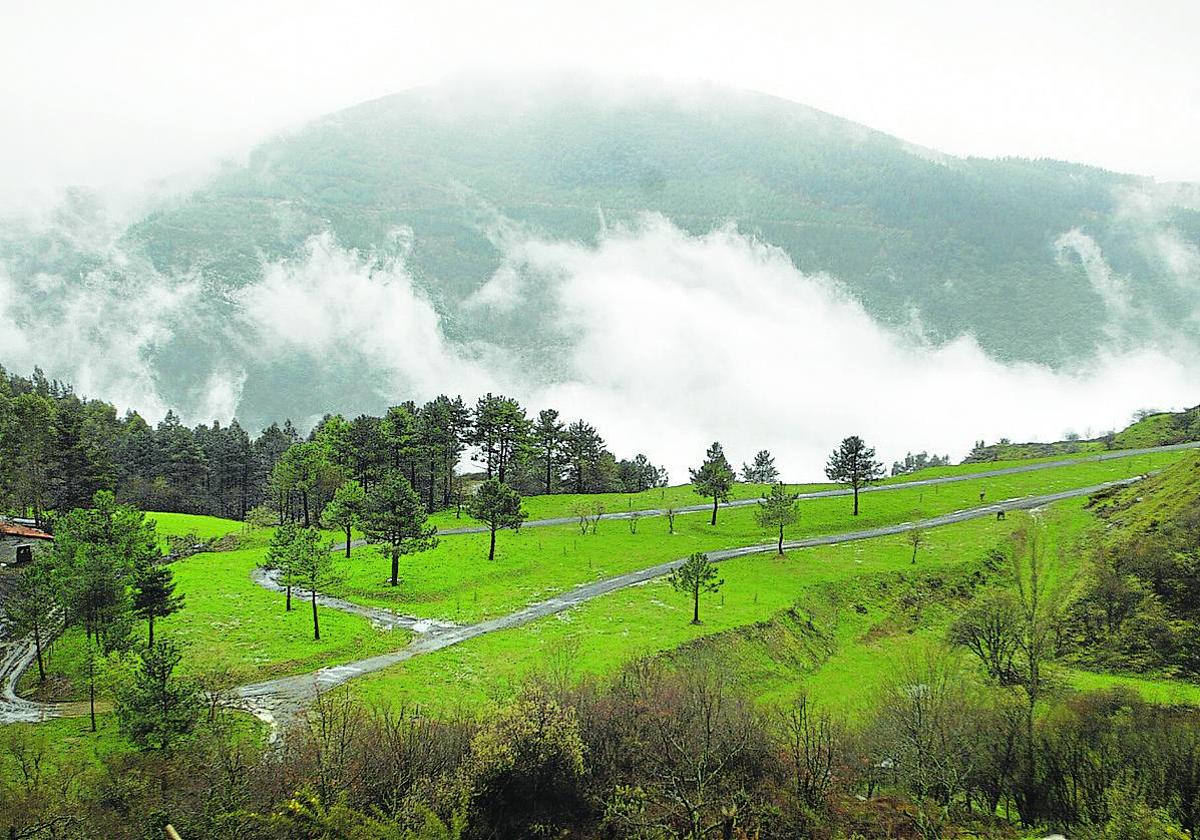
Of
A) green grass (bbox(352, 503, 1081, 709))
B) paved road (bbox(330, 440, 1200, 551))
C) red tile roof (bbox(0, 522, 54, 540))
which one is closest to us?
green grass (bbox(352, 503, 1081, 709))

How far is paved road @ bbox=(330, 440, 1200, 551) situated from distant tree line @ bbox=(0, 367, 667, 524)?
438 inches

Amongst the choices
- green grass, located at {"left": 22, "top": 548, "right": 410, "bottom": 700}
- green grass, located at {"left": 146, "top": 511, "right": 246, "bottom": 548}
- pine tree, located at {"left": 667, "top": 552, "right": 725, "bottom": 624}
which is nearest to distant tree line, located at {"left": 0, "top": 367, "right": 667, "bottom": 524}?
green grass, located at {"left": 146, "top": 511, "right": 246, "bottom": 548}

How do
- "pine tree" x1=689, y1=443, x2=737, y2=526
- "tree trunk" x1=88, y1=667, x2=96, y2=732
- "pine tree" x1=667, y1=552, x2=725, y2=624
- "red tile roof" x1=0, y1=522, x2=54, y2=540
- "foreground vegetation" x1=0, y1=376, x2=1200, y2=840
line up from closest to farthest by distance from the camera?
"foreground vegetation" x1=0, y1=376, x2=1200, y2=840
"tree trunk" x1=88, y1=667, x2=96, y2=732
"pine tree" x1=667, y1=552, x2=725, y2=624
"red tile roof" x1=0, y1=522, x2=54, y2=540
"pine tree" x1=689, y1=443, x2=737, y2=526

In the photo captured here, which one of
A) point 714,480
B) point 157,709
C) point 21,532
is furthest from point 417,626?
point 21,532

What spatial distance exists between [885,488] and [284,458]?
290 ft

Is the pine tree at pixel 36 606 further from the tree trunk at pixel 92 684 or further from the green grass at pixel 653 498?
the green grass at pixel 653 498

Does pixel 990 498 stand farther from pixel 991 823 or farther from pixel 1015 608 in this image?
pixel 991 823

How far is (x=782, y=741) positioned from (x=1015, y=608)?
25904 mm

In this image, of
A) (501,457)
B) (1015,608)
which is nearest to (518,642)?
(1015,608)

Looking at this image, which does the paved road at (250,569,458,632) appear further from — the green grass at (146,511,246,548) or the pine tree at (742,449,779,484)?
the pine tree at (742,449,779,484)

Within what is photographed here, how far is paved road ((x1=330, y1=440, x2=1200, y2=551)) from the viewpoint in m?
90.1

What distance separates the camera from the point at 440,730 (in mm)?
32844

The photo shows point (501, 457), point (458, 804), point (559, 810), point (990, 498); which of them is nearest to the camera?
point (458, 804)

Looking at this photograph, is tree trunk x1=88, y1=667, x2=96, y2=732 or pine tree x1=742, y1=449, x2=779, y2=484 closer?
tree trunk x1=88, y1=667, x2=96, y2=732
